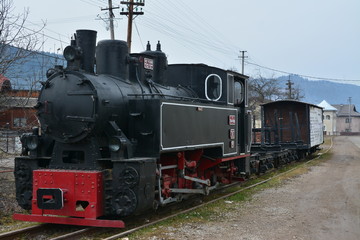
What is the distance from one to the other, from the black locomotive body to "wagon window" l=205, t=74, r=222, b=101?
3.85 ft

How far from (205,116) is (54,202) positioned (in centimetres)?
343

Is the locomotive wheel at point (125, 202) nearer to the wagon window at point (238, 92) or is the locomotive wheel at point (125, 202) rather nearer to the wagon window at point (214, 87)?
the wagon window at point (214, 87)

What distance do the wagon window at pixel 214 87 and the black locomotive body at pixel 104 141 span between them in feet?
3.85

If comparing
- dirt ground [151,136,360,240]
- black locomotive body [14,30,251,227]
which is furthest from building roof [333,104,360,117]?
black locomotive body [14,30,251,227]

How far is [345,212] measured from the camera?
8.05 m

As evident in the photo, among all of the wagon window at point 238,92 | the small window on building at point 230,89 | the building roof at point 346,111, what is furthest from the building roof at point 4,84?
the building roof at point 346,111

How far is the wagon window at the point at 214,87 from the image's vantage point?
A: 9.24m

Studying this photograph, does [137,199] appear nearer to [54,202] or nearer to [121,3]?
[54,202]

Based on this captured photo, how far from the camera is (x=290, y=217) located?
7.54 m

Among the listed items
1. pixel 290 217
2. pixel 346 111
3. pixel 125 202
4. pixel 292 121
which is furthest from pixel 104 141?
pixel 346 111

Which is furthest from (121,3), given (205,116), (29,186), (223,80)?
(29,186)

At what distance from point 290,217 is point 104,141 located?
3766 millimetres

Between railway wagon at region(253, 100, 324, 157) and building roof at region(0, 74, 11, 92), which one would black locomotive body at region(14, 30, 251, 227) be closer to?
building roof at region(0, 74, 11, 92)

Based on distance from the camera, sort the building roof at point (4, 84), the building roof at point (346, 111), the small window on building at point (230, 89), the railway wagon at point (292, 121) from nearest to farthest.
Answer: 1. the building roof at point (4, 84)
2. the small window on building at point (230, 89)
3. the railway wagon at point (292, 121)
4. the building roof at point (346, 111)
